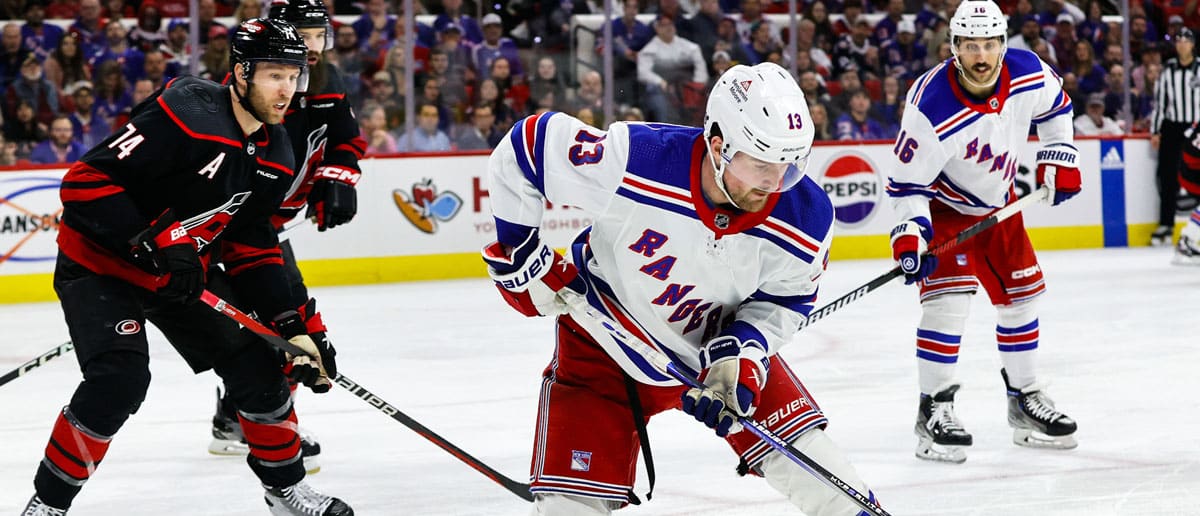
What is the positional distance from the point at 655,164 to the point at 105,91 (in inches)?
255

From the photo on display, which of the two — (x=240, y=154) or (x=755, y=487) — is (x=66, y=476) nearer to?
(x=240, y=154)

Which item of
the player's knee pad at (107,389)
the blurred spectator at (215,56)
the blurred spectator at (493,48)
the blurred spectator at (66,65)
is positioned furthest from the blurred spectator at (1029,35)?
the player's knee pad at (107,389)

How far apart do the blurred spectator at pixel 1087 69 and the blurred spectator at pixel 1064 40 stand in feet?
0.12

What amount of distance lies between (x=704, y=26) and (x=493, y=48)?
4.75 feet

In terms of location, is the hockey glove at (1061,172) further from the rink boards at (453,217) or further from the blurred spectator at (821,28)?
the blurred spectator at (821,28)

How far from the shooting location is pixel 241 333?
3332 mm

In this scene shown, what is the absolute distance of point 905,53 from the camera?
1012 cm

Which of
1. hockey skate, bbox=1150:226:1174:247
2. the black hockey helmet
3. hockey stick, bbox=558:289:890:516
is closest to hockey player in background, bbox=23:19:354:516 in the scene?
the black hockey helmet

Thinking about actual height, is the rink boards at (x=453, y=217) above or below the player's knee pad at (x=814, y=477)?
below

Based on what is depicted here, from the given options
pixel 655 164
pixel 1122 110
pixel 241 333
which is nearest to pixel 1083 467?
pixel 655 164

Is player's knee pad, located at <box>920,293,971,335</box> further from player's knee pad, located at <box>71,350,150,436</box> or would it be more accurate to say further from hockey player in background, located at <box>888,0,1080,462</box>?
player's knee pad, located at <box>71,350,150,436</box>

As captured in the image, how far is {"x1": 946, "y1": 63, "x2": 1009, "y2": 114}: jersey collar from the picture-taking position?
165 inches

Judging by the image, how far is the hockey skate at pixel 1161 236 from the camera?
387 inches

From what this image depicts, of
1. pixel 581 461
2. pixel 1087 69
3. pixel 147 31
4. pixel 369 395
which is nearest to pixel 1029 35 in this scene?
pixel 1087 69
